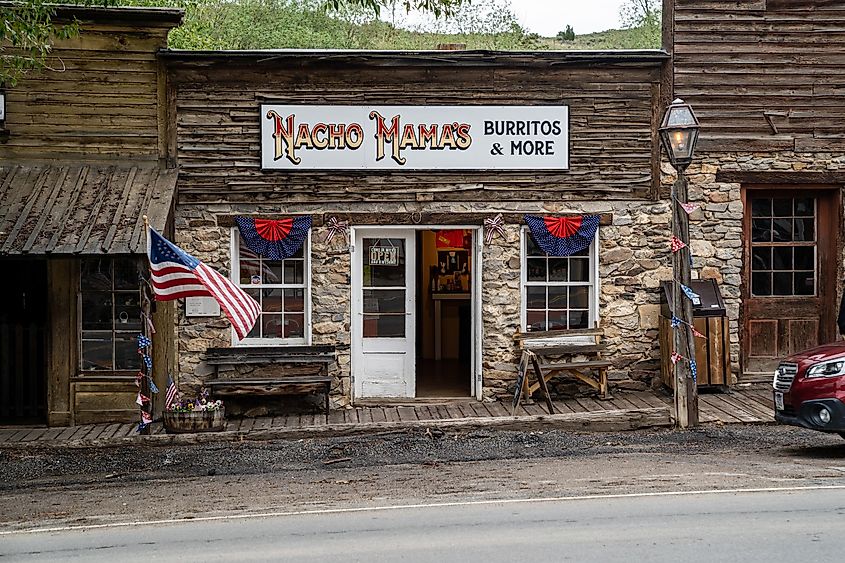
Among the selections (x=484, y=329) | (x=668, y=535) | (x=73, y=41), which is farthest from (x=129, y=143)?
(x=668, y=535)

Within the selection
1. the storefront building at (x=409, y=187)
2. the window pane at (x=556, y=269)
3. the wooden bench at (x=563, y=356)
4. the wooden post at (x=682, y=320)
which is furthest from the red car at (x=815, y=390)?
the window pane at (x=556, y=269)

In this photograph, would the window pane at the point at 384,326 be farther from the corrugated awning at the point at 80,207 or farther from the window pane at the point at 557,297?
the corrugated awning at the point at 80,207

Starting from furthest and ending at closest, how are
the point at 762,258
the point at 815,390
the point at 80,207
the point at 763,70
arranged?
the point at 762,258, the point at 763,70, the point at 80,207, the point at 815,390

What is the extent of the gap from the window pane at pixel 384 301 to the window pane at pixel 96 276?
3.30 m

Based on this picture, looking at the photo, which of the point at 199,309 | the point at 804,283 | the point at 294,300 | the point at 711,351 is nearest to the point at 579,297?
the point at 711,351

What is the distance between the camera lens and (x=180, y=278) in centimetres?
1118

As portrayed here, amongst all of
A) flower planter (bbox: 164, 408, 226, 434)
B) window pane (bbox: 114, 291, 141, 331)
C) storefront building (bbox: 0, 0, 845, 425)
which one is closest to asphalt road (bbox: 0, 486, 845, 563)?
flower planter (bbox: 164, 408, 226, 434)

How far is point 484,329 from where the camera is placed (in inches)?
545

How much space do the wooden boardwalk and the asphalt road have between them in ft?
13.3

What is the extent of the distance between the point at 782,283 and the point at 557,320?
10.5 ft

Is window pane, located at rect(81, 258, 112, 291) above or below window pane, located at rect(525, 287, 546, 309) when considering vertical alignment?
above

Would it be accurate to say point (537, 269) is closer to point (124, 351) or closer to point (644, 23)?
point (124, 351)

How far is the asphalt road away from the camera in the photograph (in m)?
6.71

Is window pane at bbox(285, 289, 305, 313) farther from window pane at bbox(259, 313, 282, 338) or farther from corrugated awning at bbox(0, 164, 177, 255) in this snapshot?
corrugated awning at bbox(0, 164, 177, 255)
